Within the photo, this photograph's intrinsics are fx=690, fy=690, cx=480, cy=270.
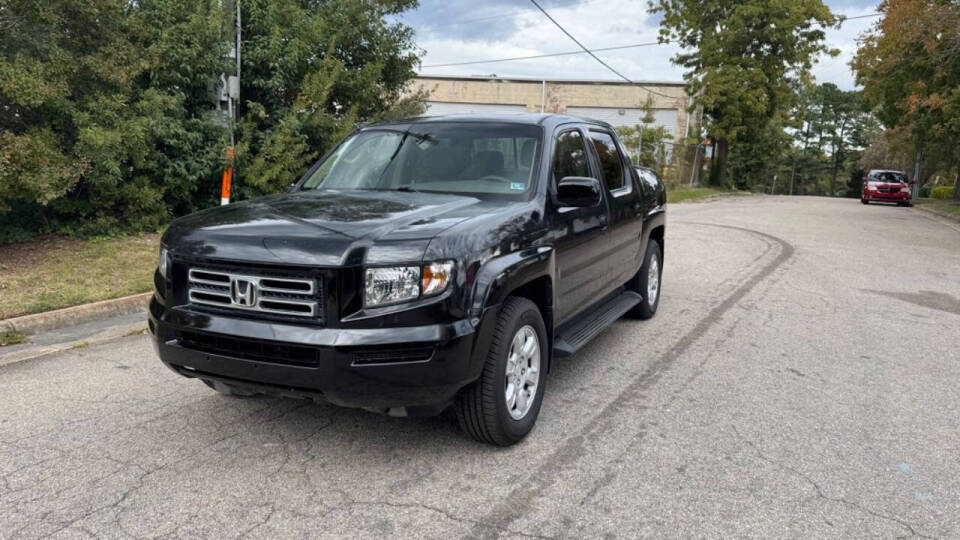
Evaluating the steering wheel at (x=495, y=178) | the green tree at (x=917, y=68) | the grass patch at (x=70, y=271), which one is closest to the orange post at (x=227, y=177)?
the grass patch at (x=70, y=271)

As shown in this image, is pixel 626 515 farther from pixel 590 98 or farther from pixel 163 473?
pixel 590 98

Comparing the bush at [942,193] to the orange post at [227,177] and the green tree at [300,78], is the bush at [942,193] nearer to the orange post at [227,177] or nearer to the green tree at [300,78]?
the green tree at [300,78]

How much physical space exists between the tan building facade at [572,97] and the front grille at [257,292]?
124 ft

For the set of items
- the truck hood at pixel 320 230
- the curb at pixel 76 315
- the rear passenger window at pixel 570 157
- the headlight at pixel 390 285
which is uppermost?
the rear passenger window at pixel 570 157

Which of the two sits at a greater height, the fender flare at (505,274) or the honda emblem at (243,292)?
the fender flare at (505,274)

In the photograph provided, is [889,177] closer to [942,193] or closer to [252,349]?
[942,193]

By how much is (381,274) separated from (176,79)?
726 cm

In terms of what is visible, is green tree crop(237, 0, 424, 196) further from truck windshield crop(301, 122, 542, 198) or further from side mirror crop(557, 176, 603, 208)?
side mirror crop(557, 176, 603, 208)

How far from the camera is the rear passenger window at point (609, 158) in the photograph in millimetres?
5465

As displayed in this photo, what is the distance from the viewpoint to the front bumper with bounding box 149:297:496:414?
9.93ft

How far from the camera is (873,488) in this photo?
332 centimetres

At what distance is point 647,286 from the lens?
255 inches

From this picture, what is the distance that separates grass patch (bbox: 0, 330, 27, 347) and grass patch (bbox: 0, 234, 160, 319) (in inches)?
12.0

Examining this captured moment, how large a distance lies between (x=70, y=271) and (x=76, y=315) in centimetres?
139
